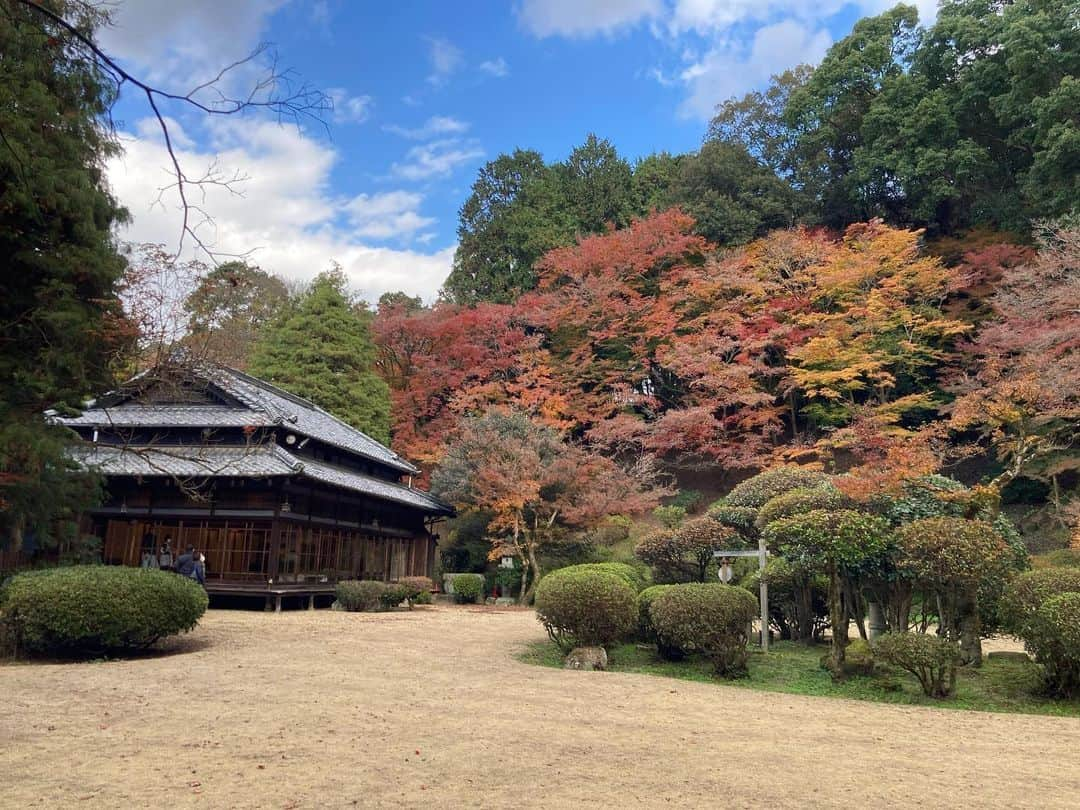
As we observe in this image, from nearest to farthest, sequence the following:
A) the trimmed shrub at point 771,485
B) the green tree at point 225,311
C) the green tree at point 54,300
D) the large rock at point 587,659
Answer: the green tree at point 225,311
the green tree at point 54,300
the large rock at point 587,659
the trimmed shrub at point 771,485

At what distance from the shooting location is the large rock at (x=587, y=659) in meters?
10.3

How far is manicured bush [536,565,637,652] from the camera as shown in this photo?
1019 centimetres

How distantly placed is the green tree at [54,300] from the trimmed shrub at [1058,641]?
39.3 feet

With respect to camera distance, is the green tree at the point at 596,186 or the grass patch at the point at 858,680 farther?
the green tree at the point at 596,186

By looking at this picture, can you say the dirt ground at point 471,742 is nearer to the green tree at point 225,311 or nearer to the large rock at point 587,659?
the large rock at point 587,659

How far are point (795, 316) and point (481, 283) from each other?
1598 cm

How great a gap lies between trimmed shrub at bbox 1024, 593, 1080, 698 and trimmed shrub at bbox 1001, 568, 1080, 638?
136 mm

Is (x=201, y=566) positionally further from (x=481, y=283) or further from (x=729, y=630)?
(x=481, y=283)

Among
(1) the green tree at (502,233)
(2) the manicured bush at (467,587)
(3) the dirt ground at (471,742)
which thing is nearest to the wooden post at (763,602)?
(3) the dirt ground at (471,742)

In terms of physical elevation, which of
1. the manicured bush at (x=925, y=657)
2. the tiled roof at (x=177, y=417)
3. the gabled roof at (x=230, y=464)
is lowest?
the manicured bush at (x=925, y=657)

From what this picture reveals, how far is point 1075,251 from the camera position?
1977 centimetres

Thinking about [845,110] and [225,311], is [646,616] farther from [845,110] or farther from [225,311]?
[845,110]

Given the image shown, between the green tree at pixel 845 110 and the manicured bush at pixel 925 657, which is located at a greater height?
the green tree at pixel 845 110

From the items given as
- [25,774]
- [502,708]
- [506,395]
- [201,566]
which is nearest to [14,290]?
[201,566]
